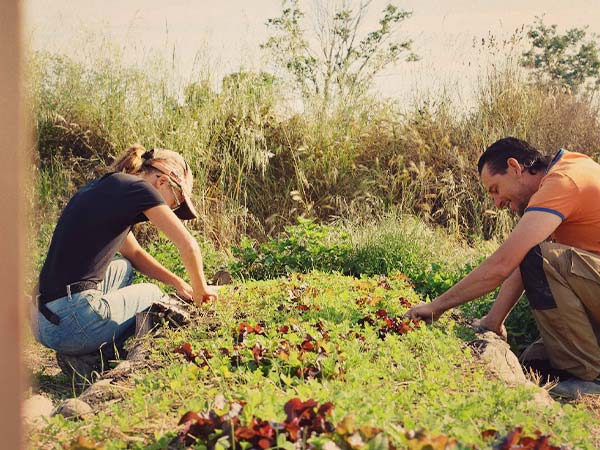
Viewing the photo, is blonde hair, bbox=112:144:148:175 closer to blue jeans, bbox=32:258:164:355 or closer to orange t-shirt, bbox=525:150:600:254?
blue jeans, bbox=32:258:164:355

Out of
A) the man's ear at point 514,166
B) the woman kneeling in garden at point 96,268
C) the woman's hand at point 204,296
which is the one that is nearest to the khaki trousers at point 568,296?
the man's ear at point 514,166

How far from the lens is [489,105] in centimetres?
1084

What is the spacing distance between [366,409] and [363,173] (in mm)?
7685

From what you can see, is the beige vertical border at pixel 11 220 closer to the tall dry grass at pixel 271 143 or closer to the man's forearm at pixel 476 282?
the man's forearm at pixel 476 282

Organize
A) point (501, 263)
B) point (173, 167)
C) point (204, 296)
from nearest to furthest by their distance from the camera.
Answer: point (501, 263) < point (204, 296) < point (173, 167)

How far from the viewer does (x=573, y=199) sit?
14.3 feet

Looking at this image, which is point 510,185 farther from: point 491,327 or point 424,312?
point 424,312

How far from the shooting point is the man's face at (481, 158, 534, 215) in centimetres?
475

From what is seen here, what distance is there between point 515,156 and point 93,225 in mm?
2929

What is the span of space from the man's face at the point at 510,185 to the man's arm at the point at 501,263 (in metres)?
0.52

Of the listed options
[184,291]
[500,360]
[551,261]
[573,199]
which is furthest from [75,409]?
[573,199]

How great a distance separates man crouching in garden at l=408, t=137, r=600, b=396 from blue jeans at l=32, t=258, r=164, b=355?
1.90 meters

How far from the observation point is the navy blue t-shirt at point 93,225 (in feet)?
13.7

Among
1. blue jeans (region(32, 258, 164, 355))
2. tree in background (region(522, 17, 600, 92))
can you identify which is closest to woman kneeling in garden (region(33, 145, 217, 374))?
blue jeans (region(32, 258, 164, 355))
